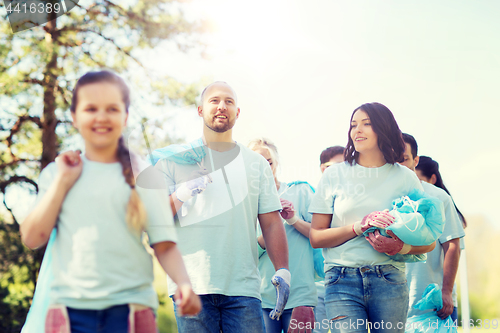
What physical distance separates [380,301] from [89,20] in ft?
23.2

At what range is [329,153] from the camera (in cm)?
434

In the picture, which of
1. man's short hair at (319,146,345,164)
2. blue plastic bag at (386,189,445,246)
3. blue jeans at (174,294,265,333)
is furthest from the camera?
man's short hair at (319,146,345,164)

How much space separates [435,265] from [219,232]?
2035 millimetres

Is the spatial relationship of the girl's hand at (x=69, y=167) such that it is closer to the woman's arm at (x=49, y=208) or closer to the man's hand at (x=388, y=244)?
the woman's arm at (x=49, y=208)

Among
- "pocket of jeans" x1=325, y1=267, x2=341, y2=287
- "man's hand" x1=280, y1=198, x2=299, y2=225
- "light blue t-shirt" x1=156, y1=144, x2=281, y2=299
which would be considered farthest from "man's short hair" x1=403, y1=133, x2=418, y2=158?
"light blue t-shirt" x1=156, y1=144, x2=281, y2=299

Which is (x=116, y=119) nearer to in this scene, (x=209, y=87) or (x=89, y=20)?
(x=209, y=87)

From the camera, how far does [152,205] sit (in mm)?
1525

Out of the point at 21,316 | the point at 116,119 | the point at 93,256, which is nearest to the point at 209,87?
the point at 116,119

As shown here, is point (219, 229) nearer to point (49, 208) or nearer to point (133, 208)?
point (133, 208)

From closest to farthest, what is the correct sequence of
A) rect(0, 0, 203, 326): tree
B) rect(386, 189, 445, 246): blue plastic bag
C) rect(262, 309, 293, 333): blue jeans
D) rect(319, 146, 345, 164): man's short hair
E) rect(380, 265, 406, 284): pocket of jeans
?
rect(386, 189, 445, 246): blue plastic bag < rect(380, 265, 406, 284): pocket of jeans < rect(262, 309, 293, 333): blue jeans < rect(319, 146, 345, 164): man's short hair < rect(0, 0, 203, 326): tree

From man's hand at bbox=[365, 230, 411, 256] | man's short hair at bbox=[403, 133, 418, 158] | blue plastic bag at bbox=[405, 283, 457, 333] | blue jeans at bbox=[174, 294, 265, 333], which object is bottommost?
blue plastic bag at bbox=[405, 283, 457, 333]

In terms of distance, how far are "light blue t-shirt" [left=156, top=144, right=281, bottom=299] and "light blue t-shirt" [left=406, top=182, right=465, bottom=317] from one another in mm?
1585

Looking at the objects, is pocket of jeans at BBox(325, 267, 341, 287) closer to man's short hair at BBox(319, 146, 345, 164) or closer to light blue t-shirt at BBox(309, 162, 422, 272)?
light blue t-shirt at BBox(309, 162, 422, 272)

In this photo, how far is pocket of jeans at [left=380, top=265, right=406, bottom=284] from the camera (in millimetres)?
2547
